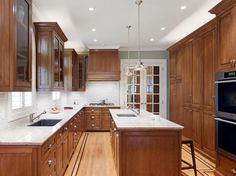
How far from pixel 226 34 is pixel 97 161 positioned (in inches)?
131

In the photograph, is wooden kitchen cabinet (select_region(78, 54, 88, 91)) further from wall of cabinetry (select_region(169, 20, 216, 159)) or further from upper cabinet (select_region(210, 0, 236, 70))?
upper cabinet (select_region(210, 0, 236, 70))

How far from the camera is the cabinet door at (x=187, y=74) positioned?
534 centimetres

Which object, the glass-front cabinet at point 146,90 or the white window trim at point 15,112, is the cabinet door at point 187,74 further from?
the white window trim at point 15,112

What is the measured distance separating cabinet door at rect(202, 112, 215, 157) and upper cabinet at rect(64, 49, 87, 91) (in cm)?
427

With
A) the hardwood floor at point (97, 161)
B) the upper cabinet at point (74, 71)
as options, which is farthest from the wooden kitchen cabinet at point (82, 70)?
the hardwood floor at point (97, 161)

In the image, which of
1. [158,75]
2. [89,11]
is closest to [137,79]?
[158,75]

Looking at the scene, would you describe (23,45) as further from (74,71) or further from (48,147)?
(74,71)

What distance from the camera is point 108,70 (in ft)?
24.6

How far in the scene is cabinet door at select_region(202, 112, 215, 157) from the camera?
4.19 metres

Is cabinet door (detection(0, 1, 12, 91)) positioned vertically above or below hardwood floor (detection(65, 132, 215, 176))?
above

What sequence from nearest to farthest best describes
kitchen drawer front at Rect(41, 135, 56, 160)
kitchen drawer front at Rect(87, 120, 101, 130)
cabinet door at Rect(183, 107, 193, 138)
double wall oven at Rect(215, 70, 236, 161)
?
1. kitchen drawer front at Rect(41, 135, 56, 160)
2. double wall oven at Rect(215, 70, 236, 161)
3. cabinet door at Rect(183, 107, 193, 138)
4. kitchen drawer front at Rect(87, 120, 101, 130)

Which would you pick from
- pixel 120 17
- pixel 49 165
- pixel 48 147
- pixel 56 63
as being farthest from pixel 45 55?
pixel 49 165

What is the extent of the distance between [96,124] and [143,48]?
3269 mm

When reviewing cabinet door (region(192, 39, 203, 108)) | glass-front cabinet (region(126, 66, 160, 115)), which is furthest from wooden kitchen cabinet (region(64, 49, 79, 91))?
cabinet door (region(192, 39, 203, 108))
